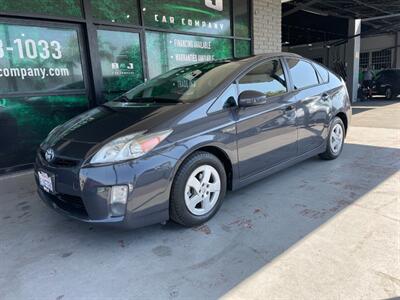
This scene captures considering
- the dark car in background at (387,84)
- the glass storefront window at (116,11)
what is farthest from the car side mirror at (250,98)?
the dark car in background at (387,84)

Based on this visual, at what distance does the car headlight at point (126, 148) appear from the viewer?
8.07 feet

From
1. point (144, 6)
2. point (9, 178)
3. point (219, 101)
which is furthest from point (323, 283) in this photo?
point (144, 6)

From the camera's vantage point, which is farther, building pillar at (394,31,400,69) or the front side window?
building pillar at (394,31,400,69)

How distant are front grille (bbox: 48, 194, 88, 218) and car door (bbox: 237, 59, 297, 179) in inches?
58.9

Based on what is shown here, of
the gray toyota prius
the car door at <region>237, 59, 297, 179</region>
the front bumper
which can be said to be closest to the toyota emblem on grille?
the gray toyota prius

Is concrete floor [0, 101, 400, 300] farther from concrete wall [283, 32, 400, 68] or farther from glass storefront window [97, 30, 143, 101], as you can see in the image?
concrete wall [283, 32, 400, 68]

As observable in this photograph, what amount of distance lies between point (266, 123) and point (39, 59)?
362cm

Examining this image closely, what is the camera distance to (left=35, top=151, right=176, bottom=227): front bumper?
241cm

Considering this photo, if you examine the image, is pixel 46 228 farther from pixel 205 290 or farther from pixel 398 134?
pixel 398 134

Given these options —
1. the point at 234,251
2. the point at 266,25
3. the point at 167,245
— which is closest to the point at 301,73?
the point at 234,251

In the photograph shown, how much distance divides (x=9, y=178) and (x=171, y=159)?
3240 mm

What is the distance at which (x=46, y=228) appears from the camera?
303cm

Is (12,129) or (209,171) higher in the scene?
(12,129)

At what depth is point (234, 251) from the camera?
2512 millimetres
